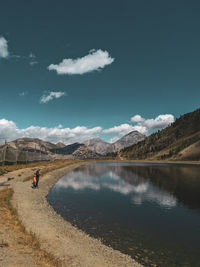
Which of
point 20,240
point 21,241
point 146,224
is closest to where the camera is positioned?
point 21,241

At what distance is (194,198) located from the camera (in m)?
35.9

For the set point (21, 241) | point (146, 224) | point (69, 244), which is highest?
point (21, 241)

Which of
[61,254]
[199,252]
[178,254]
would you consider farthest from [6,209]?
[199,252]

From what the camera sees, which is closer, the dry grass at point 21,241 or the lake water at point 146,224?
the dry grass at point 21,241

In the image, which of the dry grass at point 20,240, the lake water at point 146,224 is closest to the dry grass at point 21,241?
the dry grass at point 20,240

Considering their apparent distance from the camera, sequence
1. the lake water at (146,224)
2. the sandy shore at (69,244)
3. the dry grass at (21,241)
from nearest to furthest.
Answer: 1. the dry grass at (21,241)
2. the sandy shore at (69,244)
3. the lake water at (146,224)

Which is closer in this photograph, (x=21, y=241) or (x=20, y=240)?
(x=21, y=241)

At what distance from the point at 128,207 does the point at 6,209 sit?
18503mm

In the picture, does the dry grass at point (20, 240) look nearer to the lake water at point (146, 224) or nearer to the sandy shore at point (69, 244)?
the sandy shore at point (69, 244)

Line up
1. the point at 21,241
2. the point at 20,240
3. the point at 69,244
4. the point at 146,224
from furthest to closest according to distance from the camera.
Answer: the point at 146,224 < the point at 69,244 < the point at 20,240 < the point at 21,241

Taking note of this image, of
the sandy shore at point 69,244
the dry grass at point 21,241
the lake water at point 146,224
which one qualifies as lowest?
the lake water at point 146,224

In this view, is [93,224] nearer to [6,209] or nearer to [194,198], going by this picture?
[6,209]

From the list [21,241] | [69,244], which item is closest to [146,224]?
[69,244]

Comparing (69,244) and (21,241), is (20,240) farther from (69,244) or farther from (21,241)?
(69,244)
